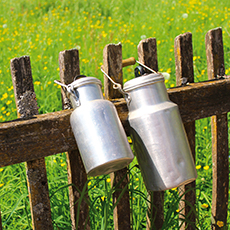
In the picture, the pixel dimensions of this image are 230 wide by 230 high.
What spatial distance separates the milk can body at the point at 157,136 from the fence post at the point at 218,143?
1.92 ft

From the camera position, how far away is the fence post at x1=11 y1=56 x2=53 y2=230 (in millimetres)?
1000

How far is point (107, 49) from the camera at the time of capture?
1.14 metres

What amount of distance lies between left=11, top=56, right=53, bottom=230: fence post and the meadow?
0.27m

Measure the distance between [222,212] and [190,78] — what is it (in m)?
0.82

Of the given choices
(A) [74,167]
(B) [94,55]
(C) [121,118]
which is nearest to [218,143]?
(C) [121,118]

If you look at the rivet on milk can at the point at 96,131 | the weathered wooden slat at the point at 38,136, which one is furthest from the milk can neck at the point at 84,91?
the weathered wooden slat at the point at 38,136

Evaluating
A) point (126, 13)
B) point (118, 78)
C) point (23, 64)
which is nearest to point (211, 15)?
point (126, 13)

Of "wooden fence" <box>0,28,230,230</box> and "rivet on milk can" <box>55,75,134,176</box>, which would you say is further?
"wooden fence" <box>0,28,230,230</box>

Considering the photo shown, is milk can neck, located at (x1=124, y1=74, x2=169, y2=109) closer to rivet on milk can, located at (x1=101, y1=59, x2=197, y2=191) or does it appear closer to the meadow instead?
rivet on milk can, located at (x1=101, y1=59, x2=197, y2=191)

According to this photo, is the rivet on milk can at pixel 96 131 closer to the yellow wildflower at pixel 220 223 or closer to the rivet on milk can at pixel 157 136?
the rivet on milk can at pixel 157 136

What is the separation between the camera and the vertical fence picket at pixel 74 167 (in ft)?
3.53

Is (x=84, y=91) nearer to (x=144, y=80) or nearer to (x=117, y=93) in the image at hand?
(x=144, y=80)

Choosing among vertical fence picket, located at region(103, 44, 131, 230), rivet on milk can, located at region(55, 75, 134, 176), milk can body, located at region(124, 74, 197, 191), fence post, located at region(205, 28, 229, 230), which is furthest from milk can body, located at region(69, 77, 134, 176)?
fence post, located at region(205, 28, 229, 230)

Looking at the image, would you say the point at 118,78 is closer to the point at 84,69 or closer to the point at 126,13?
the point at 84,69
